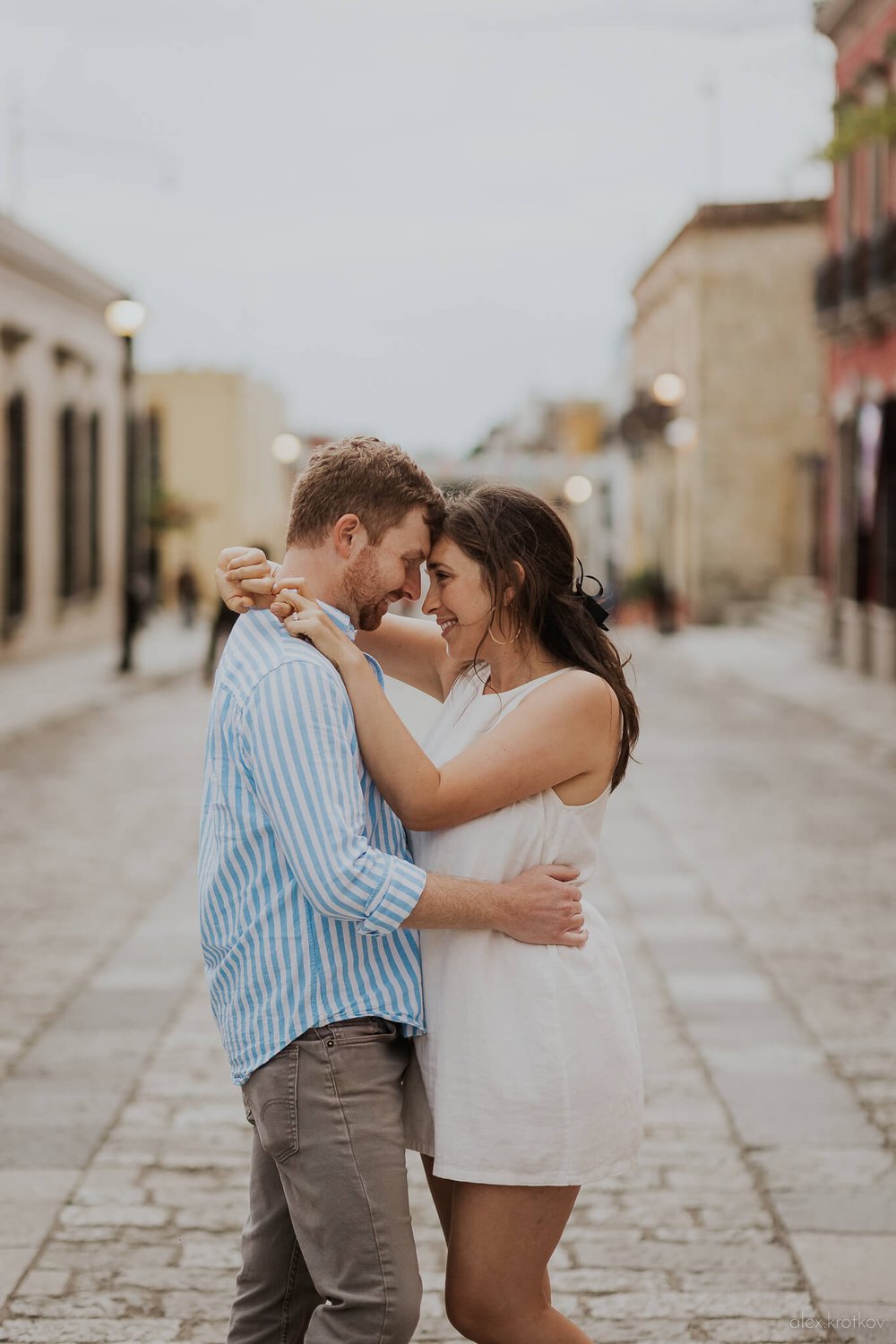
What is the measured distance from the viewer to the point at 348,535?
262 centimetres

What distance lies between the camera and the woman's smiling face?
272 centimetres

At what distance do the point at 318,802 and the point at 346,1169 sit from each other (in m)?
0.56

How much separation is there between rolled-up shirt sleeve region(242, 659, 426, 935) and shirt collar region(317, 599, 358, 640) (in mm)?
177

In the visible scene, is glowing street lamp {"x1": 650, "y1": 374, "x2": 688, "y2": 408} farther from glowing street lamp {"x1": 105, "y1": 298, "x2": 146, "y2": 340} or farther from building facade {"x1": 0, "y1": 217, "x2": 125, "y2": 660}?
glowing street lamp {"x1": 105, "y1": 298, "x2": 146, "y2": 340}

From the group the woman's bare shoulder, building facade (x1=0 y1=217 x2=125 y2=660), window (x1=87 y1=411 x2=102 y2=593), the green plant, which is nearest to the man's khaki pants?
the woman's bare shoulder

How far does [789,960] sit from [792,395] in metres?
34.5

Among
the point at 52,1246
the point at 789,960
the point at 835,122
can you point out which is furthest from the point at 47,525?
the point at 52,1246

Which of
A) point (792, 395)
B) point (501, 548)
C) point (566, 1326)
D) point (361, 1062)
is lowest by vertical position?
point (566, 1326)

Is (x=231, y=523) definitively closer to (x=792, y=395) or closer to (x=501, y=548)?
(x=792, y=395)

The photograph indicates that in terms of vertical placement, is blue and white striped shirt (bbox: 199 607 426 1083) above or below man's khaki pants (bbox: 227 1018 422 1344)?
above

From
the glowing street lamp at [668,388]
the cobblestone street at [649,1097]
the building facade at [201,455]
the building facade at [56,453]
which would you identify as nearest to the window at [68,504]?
the building facade at [56,453]

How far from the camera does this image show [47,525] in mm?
28719

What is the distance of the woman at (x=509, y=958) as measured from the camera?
2586 millimetres

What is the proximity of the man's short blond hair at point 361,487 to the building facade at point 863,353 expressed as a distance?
1998 cm
